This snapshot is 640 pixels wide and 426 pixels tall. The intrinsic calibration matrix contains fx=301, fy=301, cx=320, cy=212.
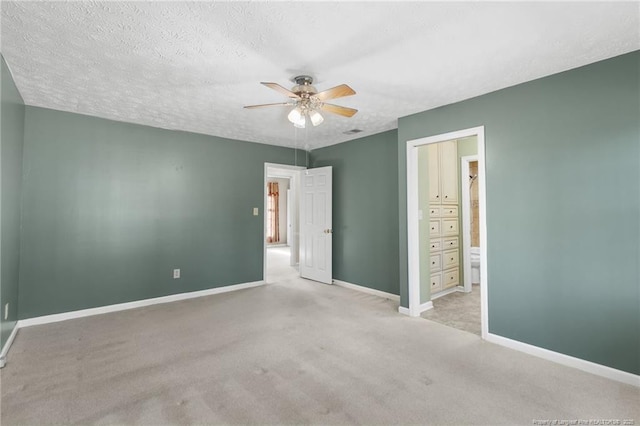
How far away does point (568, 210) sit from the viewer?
8.18ft

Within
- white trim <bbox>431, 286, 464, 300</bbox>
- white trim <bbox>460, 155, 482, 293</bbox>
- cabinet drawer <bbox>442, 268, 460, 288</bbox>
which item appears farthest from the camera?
white trim <bbox>460, 155, 482, 293</bbox>

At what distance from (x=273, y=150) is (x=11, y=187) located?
11.2 feet

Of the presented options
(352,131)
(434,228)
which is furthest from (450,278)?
(352,131)

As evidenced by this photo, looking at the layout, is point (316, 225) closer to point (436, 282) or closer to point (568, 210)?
point (436, 282)

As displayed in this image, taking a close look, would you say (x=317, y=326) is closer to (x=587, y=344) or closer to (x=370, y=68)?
(x=587, y=344)

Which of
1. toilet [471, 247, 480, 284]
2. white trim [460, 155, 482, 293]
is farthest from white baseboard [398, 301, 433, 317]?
toilet [471, 247, 480, 284]

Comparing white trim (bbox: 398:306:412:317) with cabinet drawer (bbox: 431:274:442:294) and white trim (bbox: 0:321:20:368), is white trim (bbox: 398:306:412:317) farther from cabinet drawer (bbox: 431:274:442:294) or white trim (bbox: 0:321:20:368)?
white trim (bbox: 0:321:20:368)

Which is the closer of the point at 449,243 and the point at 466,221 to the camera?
the point at 449,243

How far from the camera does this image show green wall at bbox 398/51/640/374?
2234 millimetres

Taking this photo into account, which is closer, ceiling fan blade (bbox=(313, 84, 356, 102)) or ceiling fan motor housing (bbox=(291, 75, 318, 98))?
ceiling fan blade (bbox=(313, 84, 356, 102))

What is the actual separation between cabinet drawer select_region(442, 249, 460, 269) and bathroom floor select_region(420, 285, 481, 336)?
450 millimetres

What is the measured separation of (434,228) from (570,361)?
223 cm

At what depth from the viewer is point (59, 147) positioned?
3514mm

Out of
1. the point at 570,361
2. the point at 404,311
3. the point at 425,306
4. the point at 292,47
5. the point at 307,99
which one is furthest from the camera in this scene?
the point at 425,306
